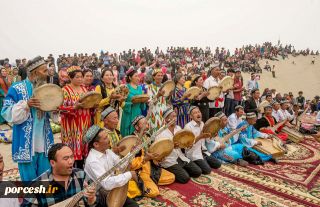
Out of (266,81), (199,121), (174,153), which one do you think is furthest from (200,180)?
(266,81)

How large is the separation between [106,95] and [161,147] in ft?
4.25

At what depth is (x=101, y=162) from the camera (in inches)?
122

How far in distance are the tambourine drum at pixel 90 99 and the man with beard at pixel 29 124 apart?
0.57 metres

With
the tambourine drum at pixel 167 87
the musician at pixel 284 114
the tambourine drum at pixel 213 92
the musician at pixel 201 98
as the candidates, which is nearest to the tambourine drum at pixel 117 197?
the tambourine drum at pixel 167 87

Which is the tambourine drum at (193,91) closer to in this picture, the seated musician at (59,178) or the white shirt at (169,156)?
the white shirt at (169,156)

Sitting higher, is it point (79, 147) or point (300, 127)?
point (79, 147)

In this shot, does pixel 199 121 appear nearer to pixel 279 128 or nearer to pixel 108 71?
pixel 108 71

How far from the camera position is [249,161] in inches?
224

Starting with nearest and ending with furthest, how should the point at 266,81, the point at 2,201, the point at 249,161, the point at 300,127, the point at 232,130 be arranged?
Result: the point at 2,201
the point at 249,161
the point at 232,130
the point at 300,127
the point at 266,81

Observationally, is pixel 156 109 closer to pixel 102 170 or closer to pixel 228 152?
pixel 228 152

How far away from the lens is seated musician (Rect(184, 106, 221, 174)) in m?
4.90

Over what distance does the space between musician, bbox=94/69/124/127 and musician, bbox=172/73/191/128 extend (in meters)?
1.58

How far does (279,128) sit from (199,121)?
364 centimetres

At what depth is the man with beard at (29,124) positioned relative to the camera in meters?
2.92
